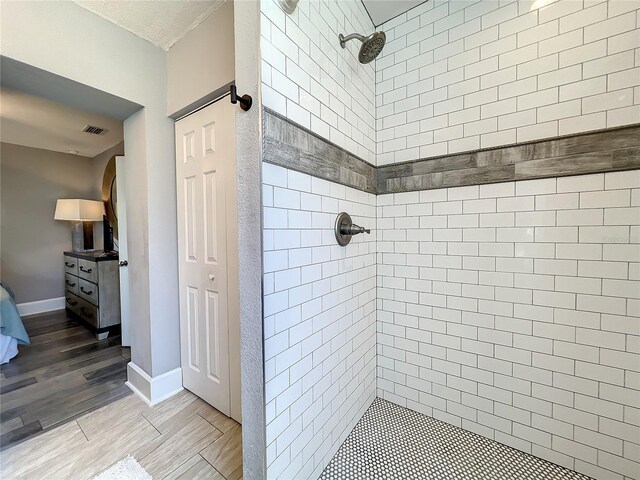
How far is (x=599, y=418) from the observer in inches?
43.7

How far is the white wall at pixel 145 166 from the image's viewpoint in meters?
1.39

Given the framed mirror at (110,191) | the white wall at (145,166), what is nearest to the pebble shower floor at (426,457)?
the white wall at (145,166)

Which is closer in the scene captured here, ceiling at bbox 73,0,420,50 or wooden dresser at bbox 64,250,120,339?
ceiling at bbox 73,0,420,50

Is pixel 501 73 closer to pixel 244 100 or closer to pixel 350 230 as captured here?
pixel 350 230

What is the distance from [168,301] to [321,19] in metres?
1.97

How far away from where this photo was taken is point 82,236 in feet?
12.0

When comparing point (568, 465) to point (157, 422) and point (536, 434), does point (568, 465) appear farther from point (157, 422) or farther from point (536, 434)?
point (157, 422)

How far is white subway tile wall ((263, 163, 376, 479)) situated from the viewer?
878 mm

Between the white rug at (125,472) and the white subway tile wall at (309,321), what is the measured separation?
2.63 ft

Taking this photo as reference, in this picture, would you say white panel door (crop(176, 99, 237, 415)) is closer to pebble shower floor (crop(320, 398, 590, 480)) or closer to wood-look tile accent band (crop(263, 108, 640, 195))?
wood-look tile accent band (crop(263, 108, 640, 195))

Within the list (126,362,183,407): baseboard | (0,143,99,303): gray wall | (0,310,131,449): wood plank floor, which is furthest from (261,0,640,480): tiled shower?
(0,143,99,303): gray wall

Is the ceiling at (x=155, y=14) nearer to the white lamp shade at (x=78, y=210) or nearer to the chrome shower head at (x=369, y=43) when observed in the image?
the chrome shower head at (x=369, y=43)

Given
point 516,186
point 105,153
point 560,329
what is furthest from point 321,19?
point 105,153

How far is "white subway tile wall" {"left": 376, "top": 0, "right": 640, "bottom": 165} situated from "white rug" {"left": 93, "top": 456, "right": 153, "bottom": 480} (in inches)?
86.5
